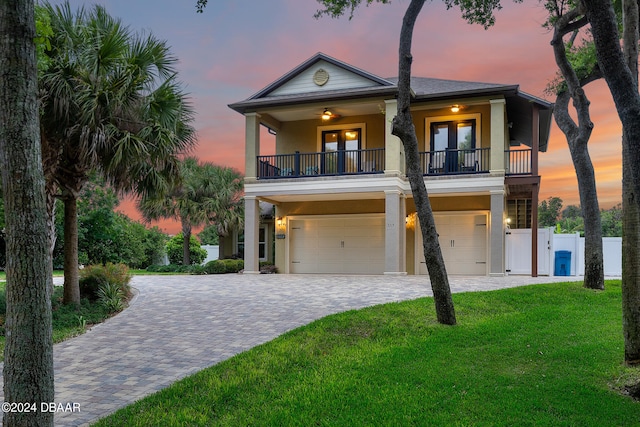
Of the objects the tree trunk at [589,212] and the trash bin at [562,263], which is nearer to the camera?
the tree trunk at [589,212]

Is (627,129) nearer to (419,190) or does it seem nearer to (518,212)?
(419,190)

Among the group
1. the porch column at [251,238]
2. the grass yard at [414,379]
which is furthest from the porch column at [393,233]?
the grass yard at [414,379]

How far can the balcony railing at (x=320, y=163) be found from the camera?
18281mm

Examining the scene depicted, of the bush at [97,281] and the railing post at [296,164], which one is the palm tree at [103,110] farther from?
the railing post at [296,164]

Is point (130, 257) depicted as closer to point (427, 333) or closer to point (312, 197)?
point (312, 197)

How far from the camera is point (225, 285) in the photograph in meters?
13.8

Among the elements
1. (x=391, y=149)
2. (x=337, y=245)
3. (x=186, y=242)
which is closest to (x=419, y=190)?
(x=391, y=149)

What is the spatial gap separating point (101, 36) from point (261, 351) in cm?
709

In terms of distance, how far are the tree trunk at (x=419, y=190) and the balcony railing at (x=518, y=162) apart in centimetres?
1040

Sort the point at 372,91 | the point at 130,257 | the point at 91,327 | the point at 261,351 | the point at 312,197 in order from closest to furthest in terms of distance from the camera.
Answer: the point at 261,351 → the point at 91,327 → the point at 372,91 → the point at 312,197 → the point at 130,257

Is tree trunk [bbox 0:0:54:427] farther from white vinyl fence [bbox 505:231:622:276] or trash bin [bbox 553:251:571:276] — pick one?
trash bin [bbox 553:251:571:276]

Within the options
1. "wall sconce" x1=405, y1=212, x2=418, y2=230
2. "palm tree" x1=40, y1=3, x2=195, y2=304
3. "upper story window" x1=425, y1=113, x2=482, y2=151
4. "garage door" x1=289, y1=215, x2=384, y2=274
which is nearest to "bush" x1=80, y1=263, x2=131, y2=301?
"palm tree" x1=40, y1=3, x2=195, y2=304

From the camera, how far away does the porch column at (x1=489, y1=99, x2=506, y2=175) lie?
16125mm

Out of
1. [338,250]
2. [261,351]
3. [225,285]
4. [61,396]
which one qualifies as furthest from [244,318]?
[338,250]
